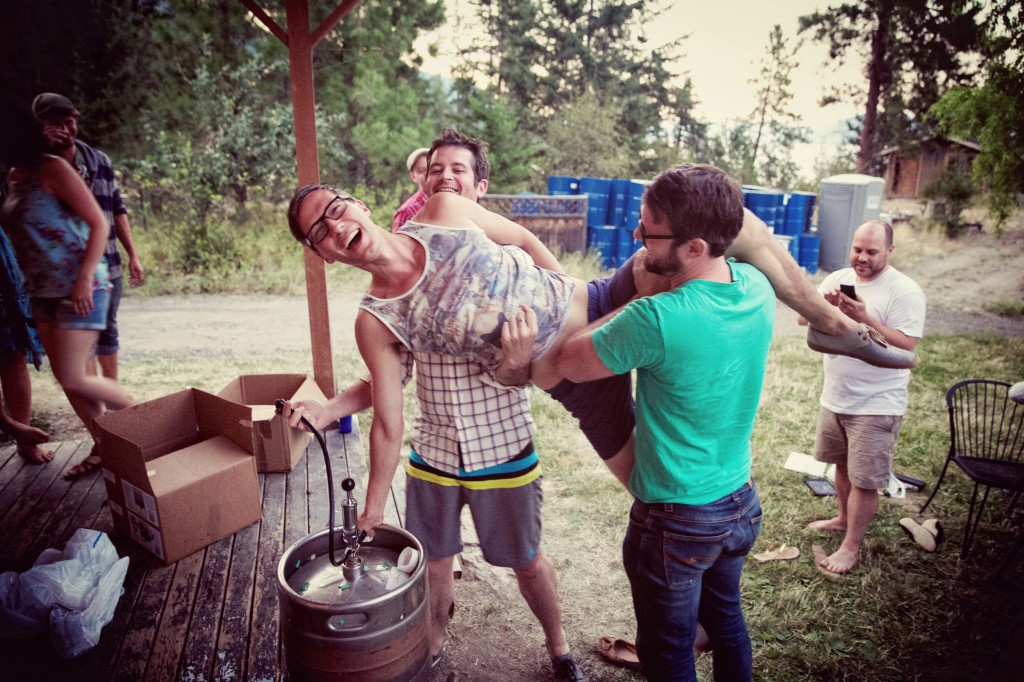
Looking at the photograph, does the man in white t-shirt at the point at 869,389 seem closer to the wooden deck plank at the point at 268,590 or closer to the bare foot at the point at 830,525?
the bare foot at the point at 830,525

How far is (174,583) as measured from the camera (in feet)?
8.35

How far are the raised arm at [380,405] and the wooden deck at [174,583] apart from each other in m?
0.80

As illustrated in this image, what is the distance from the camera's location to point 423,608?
157cm

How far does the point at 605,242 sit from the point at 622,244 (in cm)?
31

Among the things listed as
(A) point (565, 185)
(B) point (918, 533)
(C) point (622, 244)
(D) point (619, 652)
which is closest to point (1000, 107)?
(C) point (622, 244)

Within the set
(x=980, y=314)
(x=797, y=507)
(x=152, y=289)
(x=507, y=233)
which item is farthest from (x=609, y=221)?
(x=507, y=233)

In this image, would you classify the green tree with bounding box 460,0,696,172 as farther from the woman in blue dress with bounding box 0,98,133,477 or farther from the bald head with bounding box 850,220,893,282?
the woman in blue dress with bounding box 0,98,133,477

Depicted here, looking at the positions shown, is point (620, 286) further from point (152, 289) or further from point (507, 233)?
point (152, 289)

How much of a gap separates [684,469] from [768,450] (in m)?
3.39

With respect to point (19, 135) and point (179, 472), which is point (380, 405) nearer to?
point (179, 472)

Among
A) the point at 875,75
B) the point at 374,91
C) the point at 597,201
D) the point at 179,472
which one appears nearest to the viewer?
the point at 179,472

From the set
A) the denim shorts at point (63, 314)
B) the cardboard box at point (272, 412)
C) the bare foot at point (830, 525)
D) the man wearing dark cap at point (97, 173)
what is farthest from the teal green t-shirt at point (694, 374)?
the man wearing dark cap at point (97, 173)

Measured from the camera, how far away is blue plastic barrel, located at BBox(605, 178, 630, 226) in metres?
11.8

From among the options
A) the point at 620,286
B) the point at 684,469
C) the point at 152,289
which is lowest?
the point at 152,289
